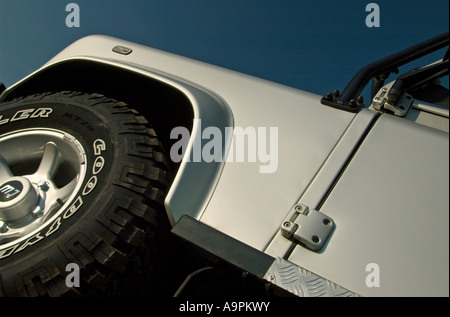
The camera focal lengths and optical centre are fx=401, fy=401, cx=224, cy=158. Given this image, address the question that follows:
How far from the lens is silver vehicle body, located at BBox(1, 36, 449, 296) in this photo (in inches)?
40.6

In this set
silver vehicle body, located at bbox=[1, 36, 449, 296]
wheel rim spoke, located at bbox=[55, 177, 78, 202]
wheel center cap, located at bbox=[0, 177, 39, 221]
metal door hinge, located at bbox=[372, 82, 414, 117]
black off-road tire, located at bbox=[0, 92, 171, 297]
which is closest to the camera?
silver vehicle body, located at bbox=[1, 36, 449, 296]

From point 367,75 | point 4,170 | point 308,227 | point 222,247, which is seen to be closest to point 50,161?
point 4,170

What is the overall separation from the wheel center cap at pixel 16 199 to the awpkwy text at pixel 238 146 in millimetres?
706

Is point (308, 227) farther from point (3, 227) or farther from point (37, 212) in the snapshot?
point (3, 227)

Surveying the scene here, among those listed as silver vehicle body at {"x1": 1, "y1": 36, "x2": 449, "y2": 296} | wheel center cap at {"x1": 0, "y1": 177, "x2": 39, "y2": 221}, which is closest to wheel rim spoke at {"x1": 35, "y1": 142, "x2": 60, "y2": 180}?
wheel center cap at {"x1": 0, "y1": 177, "x2": 39, "y2": 221}

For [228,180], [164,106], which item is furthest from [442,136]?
[164,106]

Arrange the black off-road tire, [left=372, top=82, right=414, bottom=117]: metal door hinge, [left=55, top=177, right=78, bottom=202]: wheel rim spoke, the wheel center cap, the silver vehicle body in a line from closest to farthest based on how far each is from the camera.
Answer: the silver vehicle body → the black off-road tire → [left=372, top=82, right=414, bottom=117]: metal door hinge → the wheel center cap → [left=55, top=177, right=78, bottom=202]: wheel rim spoke

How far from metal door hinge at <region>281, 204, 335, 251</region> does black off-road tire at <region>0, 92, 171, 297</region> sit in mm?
477

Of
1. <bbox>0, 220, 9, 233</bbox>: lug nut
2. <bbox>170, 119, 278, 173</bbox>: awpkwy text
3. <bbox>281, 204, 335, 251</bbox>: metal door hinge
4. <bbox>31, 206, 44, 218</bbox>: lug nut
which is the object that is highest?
<bbox>170, 119, 278, 173</bbox>: awpkwy text

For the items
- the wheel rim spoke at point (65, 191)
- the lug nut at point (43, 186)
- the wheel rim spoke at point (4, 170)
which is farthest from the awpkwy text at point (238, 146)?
the wheel rim spoke at point (4, 170)

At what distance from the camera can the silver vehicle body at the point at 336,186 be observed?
1.03m

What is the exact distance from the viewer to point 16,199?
1601 mm

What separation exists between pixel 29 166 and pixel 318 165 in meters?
1.37

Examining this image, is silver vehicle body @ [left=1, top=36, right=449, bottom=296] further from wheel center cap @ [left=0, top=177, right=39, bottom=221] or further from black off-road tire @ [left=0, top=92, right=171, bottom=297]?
wheel center cap @ [left=0, top=177, right=39, bottom=221]
